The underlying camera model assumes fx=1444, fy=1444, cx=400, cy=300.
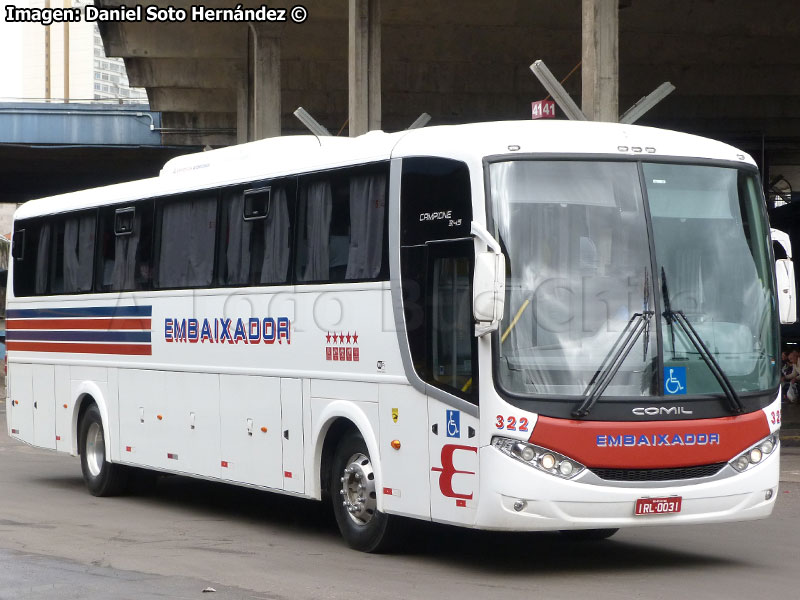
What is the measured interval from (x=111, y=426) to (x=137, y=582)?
20.3 ft

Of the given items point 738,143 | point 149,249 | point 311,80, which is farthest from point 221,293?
point 738,143

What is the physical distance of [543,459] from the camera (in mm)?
9727

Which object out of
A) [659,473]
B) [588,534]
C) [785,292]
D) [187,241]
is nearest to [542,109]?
[187,241]

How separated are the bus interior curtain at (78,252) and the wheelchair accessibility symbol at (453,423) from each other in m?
7.15

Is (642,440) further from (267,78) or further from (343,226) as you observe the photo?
(267,78)

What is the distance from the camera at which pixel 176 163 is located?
15.5 metres

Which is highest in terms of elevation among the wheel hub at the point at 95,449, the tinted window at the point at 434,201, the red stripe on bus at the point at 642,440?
the tinted window at the point at 434,201

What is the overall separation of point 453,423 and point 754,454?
2160 millimetres

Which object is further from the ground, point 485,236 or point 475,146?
point 475,146

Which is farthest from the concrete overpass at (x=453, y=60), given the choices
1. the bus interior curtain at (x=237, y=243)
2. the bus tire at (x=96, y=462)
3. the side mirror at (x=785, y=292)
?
the side mirror at (x=785, y=292)

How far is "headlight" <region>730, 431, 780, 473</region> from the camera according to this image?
10.2 meters

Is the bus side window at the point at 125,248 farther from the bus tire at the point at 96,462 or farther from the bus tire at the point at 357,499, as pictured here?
the bus tire at the point at 357,499

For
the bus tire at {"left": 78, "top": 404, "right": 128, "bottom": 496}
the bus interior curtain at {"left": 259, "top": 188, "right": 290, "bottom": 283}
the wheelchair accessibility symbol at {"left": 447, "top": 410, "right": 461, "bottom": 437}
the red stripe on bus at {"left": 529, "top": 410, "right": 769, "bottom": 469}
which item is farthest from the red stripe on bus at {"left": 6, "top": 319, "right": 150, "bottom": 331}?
the red stripe on bus at {"left": 529, "top": 410, "right": 769, "bottom": 469}

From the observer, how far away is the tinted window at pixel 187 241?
1379cm
